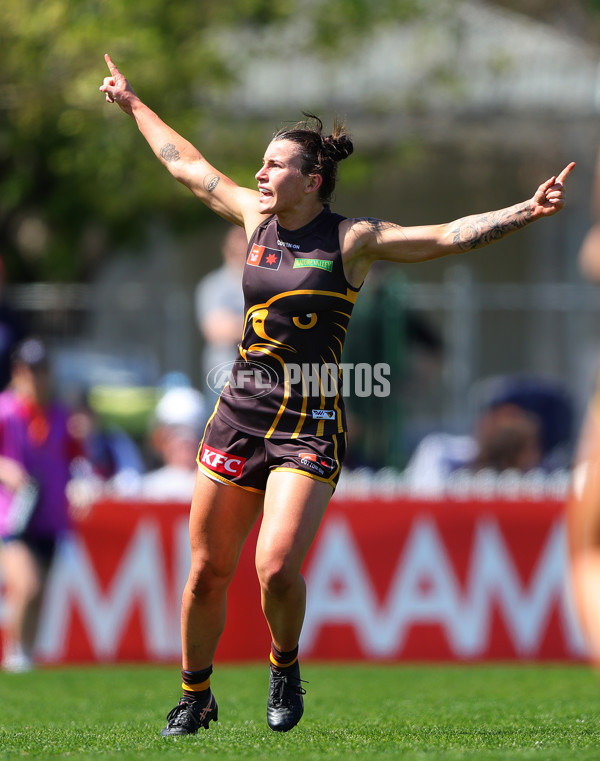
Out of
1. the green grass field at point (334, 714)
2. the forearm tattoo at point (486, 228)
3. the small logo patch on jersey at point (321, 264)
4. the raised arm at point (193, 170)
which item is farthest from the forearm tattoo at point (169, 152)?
the green grass field at point (334, 714)

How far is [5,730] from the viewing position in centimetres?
589

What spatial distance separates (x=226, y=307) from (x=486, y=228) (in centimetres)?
501

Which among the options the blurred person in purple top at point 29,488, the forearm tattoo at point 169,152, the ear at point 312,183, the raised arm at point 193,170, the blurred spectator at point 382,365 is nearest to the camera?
the ear at point 312,183

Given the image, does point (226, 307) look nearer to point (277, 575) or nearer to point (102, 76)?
point (102, 76)

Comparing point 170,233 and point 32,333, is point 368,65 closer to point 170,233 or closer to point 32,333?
point 170,233

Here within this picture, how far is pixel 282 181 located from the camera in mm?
5594

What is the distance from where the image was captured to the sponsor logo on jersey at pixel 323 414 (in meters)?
5.58

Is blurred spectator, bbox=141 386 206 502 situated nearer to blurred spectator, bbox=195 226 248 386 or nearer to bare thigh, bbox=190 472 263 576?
blurred spectator, bbox=195 226 248 386

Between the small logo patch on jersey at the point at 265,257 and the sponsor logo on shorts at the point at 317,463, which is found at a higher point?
the small logo patch on jersey at the point at 265,257

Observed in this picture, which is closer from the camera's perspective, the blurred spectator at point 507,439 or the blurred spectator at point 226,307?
the blurred spectator at point 226,307

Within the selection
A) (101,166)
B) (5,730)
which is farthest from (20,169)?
(5,730)

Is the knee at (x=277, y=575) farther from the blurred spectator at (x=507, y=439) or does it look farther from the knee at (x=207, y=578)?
the blurred spectator at (x=507, y=439)

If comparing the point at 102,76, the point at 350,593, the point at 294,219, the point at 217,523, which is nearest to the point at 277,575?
the point at 217,523

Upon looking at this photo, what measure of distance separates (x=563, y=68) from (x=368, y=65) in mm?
3527
